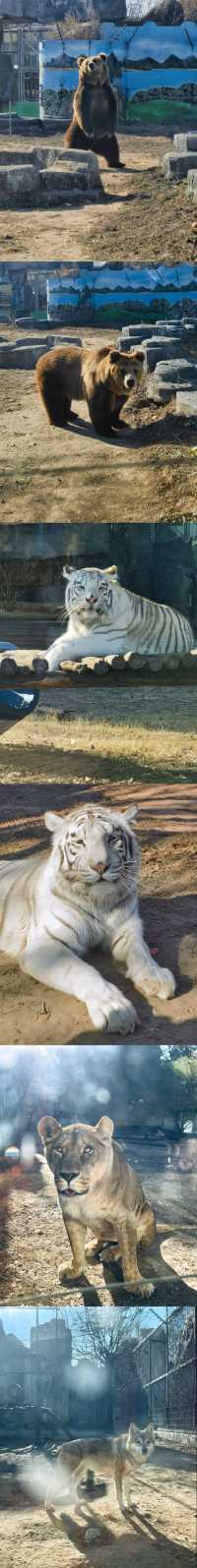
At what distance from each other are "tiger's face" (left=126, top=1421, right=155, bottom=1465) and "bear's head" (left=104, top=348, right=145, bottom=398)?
373 cm

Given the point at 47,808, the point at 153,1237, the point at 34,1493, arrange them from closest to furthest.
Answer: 1. the point at 34,1493
2. the point at 153,1237
3. the point at 47,808

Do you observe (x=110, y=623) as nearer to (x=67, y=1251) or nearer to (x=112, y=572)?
(x=112, y=572)

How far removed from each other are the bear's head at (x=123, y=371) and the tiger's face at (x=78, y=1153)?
292cm

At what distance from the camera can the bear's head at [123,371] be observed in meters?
8.12

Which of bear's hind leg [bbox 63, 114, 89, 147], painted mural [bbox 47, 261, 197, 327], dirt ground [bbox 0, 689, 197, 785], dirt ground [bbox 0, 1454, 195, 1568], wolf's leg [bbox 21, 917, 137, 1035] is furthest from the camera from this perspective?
painted mural [bbox 47, 261, 197, 327]

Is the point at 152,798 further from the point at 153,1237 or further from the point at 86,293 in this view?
the point at 86,293

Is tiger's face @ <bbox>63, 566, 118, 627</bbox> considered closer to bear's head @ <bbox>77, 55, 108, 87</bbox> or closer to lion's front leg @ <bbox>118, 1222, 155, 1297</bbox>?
bear's head @ <bbox>77, 55, 108, 87</bbox>

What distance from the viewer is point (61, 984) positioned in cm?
645

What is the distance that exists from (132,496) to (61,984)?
2.37m

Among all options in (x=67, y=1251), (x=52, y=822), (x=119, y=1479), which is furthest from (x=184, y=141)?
(x=119, y=1479)

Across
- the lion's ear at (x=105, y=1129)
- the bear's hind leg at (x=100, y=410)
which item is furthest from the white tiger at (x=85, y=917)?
the bear's hind leg at (x=100, y=410)

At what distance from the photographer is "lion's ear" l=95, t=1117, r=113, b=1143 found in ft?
21.1

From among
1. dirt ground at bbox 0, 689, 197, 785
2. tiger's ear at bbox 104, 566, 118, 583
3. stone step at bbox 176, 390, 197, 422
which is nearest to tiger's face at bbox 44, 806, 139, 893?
dirt ground at bbox 0, 689, 197, 785

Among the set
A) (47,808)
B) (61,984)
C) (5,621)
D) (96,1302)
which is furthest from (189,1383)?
(5,621)
